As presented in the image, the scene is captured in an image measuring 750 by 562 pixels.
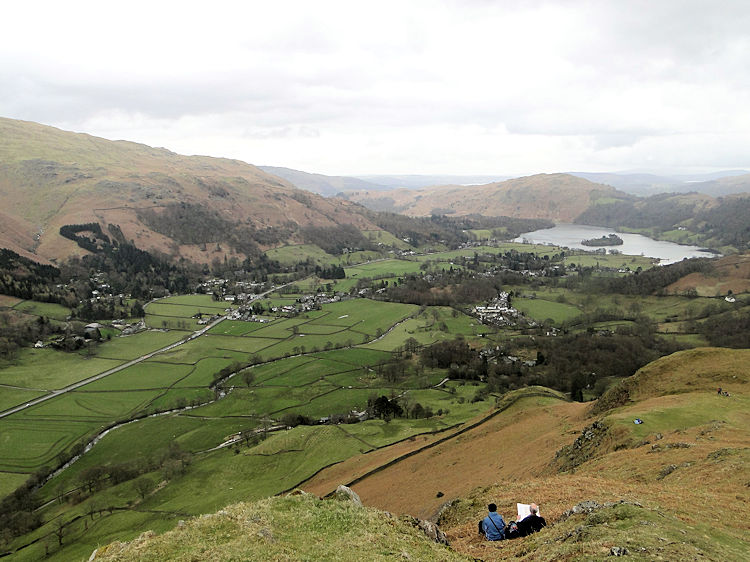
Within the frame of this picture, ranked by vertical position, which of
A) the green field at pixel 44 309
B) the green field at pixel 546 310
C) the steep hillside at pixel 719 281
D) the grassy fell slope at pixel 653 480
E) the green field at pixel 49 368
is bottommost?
the green field at pixel 49 368

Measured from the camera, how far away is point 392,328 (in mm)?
159875

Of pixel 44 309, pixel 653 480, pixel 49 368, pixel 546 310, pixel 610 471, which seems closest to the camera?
pixel 653 480

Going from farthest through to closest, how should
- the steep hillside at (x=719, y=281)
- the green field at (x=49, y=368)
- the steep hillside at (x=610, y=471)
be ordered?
the steep hillside at (x=719, y=281) < the green field at (x=49, y=368) < the steep hillside at (x=610, y=471)

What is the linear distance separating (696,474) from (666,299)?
17420 centimetres

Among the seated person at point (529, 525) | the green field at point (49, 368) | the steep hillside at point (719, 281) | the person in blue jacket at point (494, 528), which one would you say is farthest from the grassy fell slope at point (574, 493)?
the steep hillside at point (719, 281)

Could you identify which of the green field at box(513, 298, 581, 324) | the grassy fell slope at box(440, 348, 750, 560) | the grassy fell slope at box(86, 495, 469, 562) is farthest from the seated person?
the green field at box(513, 298, 581, 324)

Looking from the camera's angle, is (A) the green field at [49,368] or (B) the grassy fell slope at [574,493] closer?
(B) the grassy fell slope at [574,493]

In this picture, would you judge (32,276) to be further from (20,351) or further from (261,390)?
(261,390)

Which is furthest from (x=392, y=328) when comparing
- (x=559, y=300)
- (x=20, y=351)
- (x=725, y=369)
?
(x=20, y=351)

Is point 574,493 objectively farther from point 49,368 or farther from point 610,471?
point 49,368

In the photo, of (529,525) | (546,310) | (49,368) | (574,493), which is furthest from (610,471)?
(546,310)

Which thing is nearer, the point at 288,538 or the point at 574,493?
the point at 288,538

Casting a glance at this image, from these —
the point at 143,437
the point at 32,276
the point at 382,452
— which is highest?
the point at 32,276

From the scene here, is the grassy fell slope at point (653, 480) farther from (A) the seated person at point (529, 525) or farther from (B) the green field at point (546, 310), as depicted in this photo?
(B) the green field at point (546, 310)
